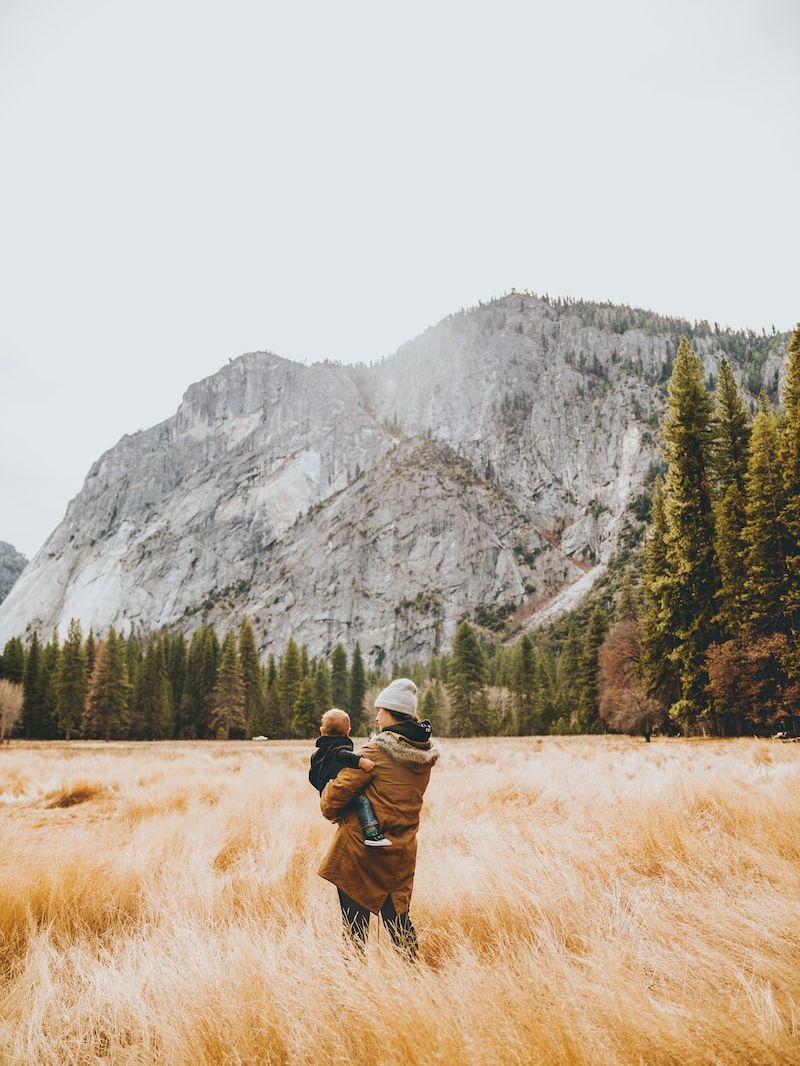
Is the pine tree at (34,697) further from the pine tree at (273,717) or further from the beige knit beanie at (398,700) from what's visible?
the beige knit beanie at (398,700)

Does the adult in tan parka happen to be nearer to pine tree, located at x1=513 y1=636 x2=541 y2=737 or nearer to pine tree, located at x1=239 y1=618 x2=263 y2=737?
pine tree, located at x1=513 y1=636 x2=541 y2=737

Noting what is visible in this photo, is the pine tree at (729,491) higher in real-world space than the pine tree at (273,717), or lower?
higher

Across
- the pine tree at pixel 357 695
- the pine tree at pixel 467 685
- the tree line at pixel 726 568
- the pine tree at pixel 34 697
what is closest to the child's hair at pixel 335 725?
the tree line at pixel 726 568

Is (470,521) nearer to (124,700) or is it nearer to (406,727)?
(124,700)

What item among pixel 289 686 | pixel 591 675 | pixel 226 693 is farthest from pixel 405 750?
pixel 289 686

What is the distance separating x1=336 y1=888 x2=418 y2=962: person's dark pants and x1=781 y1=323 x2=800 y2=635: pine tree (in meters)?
20.0

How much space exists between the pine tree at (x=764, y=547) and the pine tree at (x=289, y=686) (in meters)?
59.1

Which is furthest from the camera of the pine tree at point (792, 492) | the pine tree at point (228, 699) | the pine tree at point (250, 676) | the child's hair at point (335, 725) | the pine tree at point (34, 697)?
the pine tree at point (250, 676)

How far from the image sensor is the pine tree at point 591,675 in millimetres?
47219

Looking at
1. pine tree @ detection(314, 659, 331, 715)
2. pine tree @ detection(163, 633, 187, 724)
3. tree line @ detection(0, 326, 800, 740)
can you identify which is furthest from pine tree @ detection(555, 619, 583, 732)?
pine tree @ detection(163, 633, 187, 724)

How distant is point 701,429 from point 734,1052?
25466mm

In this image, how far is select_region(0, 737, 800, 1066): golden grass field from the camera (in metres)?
2.07

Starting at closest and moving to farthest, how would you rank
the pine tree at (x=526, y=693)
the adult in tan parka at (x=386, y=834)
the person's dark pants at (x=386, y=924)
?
the person's dark pants at (x=386, y=924) → the adult in tan parka at (x=386, y=834) → the pine tree at (x=526, y=693)

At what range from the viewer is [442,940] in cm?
362
